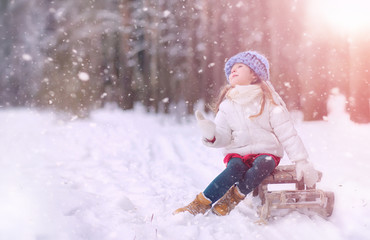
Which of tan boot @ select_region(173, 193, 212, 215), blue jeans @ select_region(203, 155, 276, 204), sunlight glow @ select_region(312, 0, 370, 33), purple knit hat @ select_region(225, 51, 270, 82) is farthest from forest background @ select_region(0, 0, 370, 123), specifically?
tan boot @ select_region(173, 193, 212, 215)

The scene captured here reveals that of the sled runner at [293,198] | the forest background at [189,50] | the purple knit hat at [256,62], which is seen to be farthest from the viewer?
the forest background at [189,50]

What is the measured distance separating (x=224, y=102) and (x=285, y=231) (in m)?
1.30

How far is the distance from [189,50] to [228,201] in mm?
8816

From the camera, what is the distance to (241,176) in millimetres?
3156

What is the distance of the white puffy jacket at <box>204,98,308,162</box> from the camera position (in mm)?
3117

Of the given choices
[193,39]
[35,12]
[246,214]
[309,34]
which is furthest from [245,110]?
[35,12]

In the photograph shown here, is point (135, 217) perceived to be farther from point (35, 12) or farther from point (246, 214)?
point (35, 12)

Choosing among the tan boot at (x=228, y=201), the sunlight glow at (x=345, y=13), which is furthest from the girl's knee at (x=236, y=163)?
the sunlight glow at (x=345, y=13)

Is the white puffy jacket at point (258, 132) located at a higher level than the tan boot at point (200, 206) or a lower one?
higher

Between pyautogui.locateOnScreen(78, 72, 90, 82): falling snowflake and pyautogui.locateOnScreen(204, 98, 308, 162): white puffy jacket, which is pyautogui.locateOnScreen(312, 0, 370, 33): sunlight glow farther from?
pyautogui.locateOnScreen(78, 72, 90, 82): falling snowflake

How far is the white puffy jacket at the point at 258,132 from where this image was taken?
3117 millimetres

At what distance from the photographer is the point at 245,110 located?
3252 mm

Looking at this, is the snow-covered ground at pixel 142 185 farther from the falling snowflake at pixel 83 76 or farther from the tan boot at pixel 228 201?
the falling snowflake at pixel 83 76

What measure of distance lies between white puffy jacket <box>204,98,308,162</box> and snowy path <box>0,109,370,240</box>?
22.4 inches
